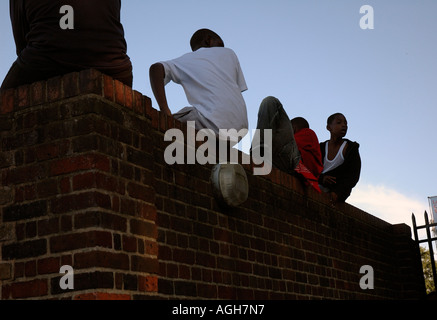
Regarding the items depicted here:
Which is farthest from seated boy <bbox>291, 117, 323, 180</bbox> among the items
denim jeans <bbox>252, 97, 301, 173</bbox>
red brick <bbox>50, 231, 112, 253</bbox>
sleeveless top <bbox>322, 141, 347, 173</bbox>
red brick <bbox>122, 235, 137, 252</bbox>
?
red brick <bbox>50, 231, 112, 253</bbox>

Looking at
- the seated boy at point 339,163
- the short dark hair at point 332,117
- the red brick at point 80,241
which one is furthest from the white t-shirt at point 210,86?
the short dark hair at point 332,117

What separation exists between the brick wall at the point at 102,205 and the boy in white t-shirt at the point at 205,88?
0.41 metres

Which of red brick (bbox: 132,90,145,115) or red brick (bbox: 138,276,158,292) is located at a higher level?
red brick (bbox: 132,90,145,115)

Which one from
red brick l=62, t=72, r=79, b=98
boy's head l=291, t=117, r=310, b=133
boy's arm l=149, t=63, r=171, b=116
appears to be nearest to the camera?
red brick l=62, t=72, r=79, b=98

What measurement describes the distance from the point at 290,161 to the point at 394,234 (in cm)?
324

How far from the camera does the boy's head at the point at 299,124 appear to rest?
6.91 meters

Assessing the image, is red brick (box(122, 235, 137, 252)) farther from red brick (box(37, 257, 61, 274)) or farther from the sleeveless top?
the sleeveless top

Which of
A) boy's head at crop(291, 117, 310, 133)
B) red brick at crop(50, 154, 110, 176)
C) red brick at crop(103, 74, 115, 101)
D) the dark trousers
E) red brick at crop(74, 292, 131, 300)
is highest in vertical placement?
boy's head at crop(291, 117, 310, 133)

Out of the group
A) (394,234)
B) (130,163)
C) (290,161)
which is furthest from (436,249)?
(130,163)

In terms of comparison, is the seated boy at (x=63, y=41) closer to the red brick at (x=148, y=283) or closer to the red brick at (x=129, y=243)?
the red brick at (x=129, y=243)

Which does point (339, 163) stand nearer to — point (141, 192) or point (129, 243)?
point (141, 192)

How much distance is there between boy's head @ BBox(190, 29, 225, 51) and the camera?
17.6 feet

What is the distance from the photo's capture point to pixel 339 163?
7.41 meters

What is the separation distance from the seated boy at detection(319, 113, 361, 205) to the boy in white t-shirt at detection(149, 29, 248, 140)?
2.39m
